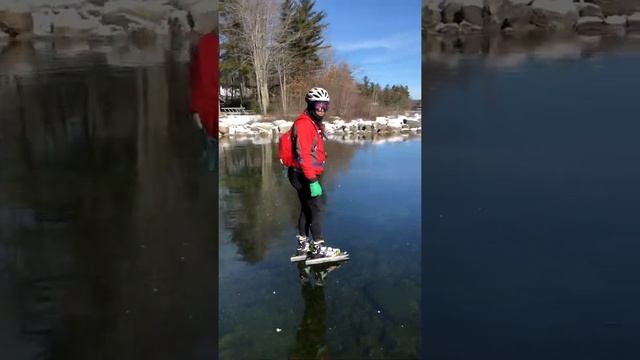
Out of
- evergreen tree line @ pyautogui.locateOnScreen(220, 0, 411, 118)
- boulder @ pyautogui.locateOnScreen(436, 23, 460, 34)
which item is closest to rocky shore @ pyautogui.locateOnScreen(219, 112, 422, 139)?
evergreen tree line @ pyautogui.locateOnScreen(220, 0, 411, 118)

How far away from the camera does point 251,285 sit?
305 cm

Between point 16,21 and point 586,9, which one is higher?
point 16,21

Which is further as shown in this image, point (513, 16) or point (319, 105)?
point (513, 16)

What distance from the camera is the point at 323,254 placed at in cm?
350

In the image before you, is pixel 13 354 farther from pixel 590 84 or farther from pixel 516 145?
pixel 590 84

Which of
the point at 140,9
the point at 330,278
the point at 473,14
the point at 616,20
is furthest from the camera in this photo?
the point at 616,20

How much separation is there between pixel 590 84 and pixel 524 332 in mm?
6966

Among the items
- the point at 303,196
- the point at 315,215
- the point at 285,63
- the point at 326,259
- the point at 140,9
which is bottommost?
the point at 326,259

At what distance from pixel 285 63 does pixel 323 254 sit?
5.26 m

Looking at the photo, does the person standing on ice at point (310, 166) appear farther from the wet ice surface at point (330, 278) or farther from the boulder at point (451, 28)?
the boulder at point (451, 28)

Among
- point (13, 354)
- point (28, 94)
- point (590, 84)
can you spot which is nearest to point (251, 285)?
point (13, 354)

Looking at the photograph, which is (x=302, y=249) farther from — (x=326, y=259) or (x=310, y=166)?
(x=310, y=166)

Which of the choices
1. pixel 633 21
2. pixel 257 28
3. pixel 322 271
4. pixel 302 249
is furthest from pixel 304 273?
pixel 633 21

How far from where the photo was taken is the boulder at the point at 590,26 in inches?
384
